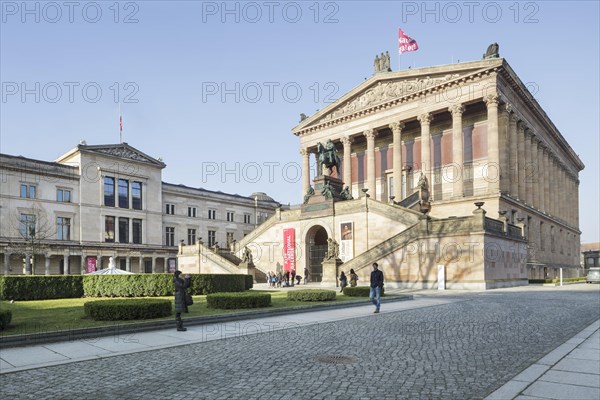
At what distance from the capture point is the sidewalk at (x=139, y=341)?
10.4 m

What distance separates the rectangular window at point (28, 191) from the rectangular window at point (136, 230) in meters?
16.1

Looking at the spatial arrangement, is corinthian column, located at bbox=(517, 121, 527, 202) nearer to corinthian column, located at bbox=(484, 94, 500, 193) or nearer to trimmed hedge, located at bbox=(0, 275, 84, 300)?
corinthian column, located at bbox=(484, 94, 500, 193)

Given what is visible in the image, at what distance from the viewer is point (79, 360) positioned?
33.7 ft

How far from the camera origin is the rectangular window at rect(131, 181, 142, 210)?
263 feet

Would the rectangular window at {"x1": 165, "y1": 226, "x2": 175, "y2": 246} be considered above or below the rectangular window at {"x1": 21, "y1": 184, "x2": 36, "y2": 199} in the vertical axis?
below

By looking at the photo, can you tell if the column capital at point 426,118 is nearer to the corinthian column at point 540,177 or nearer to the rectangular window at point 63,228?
the corinthian column at point 540,177

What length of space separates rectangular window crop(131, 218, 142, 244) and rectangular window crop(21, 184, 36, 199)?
16.1 m

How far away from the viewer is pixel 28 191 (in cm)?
6800

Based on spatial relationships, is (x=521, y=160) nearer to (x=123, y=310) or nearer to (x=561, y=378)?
(x=123, y=310)

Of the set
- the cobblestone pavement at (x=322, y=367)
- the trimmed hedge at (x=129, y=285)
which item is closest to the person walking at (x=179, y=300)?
the cobblestone pavement at (x=322, y=367)

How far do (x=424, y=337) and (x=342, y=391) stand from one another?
6.23 metres

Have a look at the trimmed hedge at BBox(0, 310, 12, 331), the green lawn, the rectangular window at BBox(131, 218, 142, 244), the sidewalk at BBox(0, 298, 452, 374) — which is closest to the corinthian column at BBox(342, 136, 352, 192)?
the rectangular window at BBox(131, 218, 142, 244)

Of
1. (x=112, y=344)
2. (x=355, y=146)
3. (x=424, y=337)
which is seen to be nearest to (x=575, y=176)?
(x=355, y=146)

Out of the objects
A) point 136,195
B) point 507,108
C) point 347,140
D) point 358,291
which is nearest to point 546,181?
point 507,108
